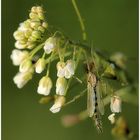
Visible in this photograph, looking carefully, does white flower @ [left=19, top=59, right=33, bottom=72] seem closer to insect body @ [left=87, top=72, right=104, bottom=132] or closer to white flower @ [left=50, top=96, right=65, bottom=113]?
white flower @ [left=50, top=96, right=65, bottom=113]

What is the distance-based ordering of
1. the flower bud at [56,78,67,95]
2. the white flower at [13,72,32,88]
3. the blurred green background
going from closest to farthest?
the flower bud at [56,78,67,95]
the white flower at [13,72,32,88]
the blurred green background

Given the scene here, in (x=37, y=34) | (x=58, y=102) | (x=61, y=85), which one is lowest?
(x=58, y=102)

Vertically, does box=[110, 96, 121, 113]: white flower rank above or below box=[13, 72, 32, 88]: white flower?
below

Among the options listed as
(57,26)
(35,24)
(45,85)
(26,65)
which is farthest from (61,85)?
(57,26)

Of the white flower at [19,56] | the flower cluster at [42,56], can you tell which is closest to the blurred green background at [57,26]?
the white flower at [19,56]

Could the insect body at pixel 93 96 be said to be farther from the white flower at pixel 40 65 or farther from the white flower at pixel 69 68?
the white flower at pixel 40 65

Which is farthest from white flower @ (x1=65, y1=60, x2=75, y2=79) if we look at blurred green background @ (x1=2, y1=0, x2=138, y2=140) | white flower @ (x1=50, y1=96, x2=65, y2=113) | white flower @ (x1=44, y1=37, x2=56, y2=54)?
blurred green background @ (x1=2, y1=0, x2=138, y2=140)

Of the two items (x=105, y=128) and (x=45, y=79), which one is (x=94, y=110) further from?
(x=105, y=128)

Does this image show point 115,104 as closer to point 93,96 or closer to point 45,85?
point 93,96
